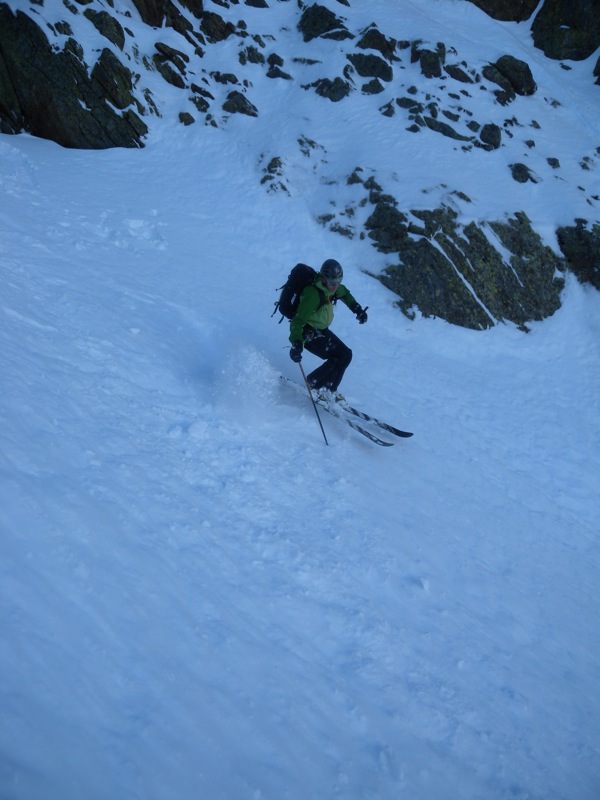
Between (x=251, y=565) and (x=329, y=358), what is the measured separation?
3.97m

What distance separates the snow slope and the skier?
0.70m

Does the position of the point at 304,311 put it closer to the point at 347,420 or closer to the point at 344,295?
the point at 344,295

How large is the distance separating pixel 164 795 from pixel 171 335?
605 cm

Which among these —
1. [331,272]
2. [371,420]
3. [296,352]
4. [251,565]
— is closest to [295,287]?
[331,272]

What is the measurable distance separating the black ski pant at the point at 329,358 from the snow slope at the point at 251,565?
591mm

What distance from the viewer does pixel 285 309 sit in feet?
24.1

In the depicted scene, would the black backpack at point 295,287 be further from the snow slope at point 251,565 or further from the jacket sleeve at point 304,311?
the snow slope at point 251,565

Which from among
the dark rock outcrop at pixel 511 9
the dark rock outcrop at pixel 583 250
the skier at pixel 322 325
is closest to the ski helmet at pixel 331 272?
the skier at pixel 322 325

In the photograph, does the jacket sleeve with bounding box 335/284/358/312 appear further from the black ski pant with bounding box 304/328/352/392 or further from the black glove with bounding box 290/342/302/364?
the black glove with bounding box 290/342/302/364

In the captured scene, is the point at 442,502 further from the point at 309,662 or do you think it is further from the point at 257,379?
the point at 309,662

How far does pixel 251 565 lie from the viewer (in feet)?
14.2

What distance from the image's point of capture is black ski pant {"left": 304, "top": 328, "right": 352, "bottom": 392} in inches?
295

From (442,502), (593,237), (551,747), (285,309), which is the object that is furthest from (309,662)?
(593,237)

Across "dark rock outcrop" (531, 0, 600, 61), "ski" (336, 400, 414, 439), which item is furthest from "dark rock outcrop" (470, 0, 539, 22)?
"ski" (336, 400, 414, 439)
